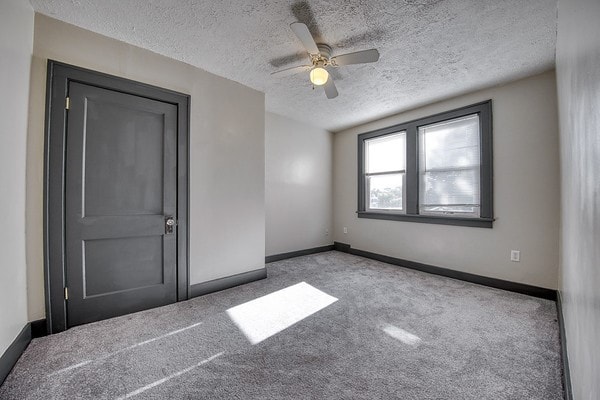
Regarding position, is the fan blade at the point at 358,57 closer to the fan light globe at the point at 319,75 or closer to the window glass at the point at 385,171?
the fan light globe at the point at 319,75

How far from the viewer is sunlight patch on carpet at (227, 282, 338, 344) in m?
2.02

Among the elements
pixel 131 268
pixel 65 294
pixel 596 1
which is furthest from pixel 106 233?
pixel 596 1

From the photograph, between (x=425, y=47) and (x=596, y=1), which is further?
(x=425, y=47)

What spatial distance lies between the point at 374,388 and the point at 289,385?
0.49 m

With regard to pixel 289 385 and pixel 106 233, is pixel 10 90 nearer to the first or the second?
pixel 106 233

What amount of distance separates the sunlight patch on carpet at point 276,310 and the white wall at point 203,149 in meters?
0.64

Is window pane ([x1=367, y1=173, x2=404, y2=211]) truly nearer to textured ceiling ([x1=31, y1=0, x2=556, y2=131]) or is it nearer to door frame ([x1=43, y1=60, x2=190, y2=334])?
textured ceiling ([x1=31, y1=0, x2=556, y2=131])

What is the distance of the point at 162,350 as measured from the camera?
1.74 metres

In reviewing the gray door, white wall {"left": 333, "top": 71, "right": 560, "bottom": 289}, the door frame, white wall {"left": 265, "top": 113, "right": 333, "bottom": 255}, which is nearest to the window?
white wall {"left": 333, "top": 71, "right": 560, "bottom": 289}

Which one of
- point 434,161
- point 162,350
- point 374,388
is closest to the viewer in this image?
point 374,388

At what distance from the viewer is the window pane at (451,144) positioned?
329 centimetres

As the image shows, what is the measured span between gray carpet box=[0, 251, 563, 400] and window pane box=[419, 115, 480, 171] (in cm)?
184

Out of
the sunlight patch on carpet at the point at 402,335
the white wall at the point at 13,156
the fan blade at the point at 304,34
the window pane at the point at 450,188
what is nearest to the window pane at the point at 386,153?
the window pane at the point at 450,188

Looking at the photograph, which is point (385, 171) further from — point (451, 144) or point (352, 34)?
point (352, 34)
